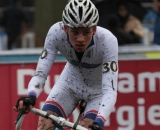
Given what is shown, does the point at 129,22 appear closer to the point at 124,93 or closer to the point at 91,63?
the point at 124,93

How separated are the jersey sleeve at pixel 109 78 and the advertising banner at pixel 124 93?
292 cm

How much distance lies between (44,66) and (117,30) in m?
6.00

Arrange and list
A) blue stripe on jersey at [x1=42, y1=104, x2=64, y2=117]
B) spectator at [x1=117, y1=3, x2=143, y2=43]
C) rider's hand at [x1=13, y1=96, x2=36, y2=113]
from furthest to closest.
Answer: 1. spectator at [x1=117, y1=3, x2=143, y2=43]
2. blue stripe on jersey at [x1=42, y1=104, x2=64, y2=117]
3. rider's hand at [x1=13, y1=96, x2=36, y2=113]

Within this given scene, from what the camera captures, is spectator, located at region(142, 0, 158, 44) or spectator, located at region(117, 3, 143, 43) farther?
spectator, located at region(142, 0, 158, 44)

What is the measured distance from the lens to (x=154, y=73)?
32.8ft

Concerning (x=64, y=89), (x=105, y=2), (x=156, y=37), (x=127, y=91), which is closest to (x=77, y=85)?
(x=64, y=89)

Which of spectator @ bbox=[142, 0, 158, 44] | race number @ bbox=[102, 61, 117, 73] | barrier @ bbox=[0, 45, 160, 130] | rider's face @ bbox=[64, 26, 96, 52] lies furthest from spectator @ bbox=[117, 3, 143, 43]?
rider's face @ bbox=[64, 26, 96, 52]

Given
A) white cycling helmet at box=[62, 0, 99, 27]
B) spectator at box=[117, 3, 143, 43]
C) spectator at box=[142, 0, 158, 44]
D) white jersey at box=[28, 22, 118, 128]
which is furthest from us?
spectator at box=[142, 0, 158, 44]

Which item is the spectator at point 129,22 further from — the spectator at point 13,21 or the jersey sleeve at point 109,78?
the jersey sleeve at point 109,78

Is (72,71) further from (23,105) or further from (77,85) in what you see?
(23,105)

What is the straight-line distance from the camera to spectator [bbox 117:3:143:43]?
45.2 ft

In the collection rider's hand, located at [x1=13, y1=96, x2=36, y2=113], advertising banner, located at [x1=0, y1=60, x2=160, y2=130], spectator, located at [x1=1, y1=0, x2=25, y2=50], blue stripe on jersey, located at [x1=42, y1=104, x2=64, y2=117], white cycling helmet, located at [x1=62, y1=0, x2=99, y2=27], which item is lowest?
spectator, located at [x1=1, y1=0, x2=25, y2=50]

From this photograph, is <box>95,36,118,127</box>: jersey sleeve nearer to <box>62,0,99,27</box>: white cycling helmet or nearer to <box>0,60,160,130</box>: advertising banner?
<box>62,0,99,27</box>: white cycling helmet

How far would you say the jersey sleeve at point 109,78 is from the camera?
6.62m
